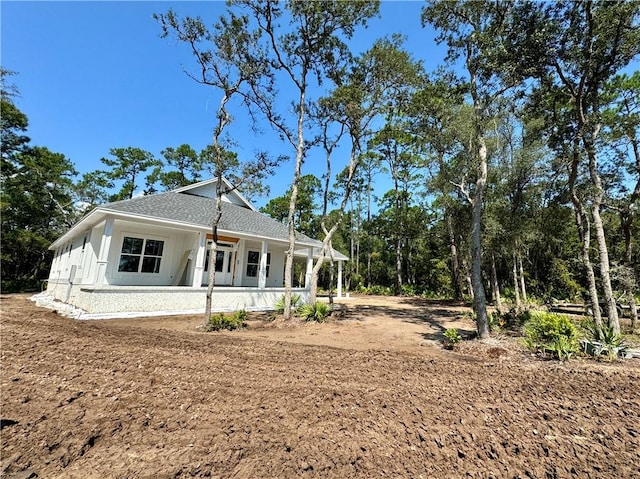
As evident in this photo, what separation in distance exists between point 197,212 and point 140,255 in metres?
3.05

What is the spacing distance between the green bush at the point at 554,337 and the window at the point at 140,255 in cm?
1397

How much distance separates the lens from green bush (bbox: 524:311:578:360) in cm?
566

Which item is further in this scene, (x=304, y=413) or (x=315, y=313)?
(x=315, y=313)

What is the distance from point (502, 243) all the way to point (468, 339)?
7231 mm

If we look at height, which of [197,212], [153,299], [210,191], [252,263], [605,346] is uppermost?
[210,191]

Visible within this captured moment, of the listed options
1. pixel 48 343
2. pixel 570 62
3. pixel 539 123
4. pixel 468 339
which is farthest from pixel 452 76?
pixel 48 343

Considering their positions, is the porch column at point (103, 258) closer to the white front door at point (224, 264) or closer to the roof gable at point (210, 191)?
the white front door at point (224, 264)

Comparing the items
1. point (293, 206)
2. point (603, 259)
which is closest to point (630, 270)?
point (603, 259)

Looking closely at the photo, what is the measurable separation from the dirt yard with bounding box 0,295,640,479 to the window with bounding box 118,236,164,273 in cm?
670

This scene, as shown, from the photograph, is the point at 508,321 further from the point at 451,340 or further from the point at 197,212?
the point at 197,212

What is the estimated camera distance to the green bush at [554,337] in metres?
5.66

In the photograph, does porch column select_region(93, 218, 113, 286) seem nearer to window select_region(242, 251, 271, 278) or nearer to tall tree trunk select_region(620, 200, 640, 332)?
window select_region(242, 251, 271, 278)

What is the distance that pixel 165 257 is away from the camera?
43.5 feet

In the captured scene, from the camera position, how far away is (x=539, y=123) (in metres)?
11.5
